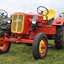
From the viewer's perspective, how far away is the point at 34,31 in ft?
34.6

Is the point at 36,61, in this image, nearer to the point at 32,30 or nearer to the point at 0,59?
the point at 0,59

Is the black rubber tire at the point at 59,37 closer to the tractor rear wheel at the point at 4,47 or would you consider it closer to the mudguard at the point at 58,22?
the mudguard at the point at 58,22

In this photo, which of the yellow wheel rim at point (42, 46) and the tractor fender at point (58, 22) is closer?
the yellow wheel rim at point (42, 46)

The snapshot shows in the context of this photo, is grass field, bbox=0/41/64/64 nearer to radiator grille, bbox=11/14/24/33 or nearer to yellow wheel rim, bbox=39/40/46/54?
yellow wheel rim, bbox=39/40/46/54

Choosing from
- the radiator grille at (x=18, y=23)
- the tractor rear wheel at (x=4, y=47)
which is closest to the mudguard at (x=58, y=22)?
the radiator grille at (x=18, y=23)

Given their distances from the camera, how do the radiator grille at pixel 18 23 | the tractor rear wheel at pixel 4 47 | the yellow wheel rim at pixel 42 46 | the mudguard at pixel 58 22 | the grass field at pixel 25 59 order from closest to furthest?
1. the grass field at pixel 25 59
2. the yellow wheel rim at pixel 42 46
3. the radiator grille at pixel 18 23
4. the tractor rear wheel at pixel 4 47
5. the mudguard at pixel 58 22

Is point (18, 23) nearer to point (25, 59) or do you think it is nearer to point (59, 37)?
point (25, 59)

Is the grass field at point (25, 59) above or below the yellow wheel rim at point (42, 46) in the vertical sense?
below

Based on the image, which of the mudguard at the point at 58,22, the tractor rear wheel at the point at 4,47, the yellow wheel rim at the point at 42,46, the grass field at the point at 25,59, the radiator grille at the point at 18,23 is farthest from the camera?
the mudguard at the point at 58,22

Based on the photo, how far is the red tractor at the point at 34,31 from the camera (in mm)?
9336

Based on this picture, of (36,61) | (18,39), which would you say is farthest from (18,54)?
(36,61)

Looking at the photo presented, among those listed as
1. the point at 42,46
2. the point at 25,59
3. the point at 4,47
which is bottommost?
the point at 25,59

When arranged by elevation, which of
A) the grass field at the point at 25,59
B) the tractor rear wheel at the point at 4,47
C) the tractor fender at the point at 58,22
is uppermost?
the tractor fender at the point at 58,22

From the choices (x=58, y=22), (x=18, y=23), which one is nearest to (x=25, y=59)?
(x=18, y=23)
